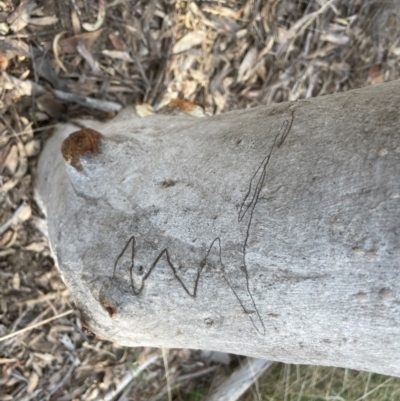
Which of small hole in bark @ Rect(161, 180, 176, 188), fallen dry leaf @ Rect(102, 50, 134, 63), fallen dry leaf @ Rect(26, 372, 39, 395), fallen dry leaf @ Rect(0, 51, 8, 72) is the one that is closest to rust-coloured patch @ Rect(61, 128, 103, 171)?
small hole in bark @ Rect(161, 180, 176, 188)

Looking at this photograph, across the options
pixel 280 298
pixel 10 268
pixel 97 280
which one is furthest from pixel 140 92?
pixel 280 298

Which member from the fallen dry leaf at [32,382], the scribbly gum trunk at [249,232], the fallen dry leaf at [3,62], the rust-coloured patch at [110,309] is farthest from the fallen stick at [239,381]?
the fallen dry leaf at [3,62]

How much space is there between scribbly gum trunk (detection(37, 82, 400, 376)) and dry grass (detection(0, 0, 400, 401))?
0.49 m

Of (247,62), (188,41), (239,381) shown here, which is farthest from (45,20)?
(239,381)

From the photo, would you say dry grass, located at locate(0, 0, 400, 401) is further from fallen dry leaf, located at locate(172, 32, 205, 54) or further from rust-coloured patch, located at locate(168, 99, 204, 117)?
rust-coloured patch, located at locate(168, 99, 204, 117)

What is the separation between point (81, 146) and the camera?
1.13 m

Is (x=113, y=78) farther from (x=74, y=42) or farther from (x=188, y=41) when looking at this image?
(x=188, y=41)

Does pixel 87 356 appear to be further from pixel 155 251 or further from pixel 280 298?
pixel 280 298

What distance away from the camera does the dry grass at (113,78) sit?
154 centimetres

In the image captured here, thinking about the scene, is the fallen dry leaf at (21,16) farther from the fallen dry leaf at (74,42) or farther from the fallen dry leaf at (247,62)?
the fallen dry leaf at (247,62)

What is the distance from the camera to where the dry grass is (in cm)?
154

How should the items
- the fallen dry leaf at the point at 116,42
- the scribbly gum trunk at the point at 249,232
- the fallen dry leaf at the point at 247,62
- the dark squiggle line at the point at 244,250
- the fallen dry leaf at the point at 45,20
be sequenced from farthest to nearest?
1. the fallen dry leaf at the point at 247,62
2. the fallen dry leaf at the point at 116,42
3. the fallen dry leaf at the point at 45,20
4. the dark squiggle line at the point at 244,250
5. the scribbly gum trunk at the point at 249,232

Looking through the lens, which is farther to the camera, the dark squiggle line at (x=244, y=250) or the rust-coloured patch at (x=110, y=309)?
the rust-coloured patch at (x=110, y=309)

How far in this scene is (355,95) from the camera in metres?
0.90
